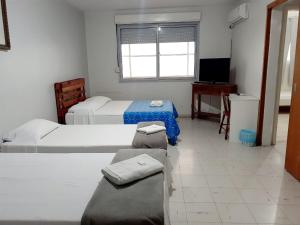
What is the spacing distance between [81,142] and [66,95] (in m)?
1.73

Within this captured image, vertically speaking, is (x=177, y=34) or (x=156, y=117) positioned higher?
(x=177, y=34)

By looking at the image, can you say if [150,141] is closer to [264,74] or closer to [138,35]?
[264,74]

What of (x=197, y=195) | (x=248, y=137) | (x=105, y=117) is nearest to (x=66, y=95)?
(x=105, y=117)

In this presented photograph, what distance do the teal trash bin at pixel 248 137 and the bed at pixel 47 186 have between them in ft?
7.87

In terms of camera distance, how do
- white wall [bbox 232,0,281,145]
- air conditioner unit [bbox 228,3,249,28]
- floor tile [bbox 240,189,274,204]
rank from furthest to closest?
air conditioner unit [bbox 228,3,249,28], white wall [bbox 232,0,281,145], floor tile [bbox 240,189,274,204]

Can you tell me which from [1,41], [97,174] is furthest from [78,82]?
Answer: [97,174]

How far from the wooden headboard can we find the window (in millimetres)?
Answer: 1347

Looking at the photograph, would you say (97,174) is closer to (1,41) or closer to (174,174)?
(174,174)

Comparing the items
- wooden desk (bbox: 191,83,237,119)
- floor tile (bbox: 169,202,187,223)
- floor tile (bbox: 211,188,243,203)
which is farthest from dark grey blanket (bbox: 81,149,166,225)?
→ wooden desk (bbox: 191,83,237,119)

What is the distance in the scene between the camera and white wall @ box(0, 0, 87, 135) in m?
2.58

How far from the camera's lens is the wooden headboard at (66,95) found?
363 centimetres

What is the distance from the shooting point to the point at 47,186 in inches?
60.6

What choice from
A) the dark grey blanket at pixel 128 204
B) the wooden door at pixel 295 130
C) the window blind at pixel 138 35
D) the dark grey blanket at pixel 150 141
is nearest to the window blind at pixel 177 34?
the window blind at pixel 138 35

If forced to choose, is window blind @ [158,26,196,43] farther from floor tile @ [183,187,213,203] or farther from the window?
floor tile @ [183,187,213,203]
